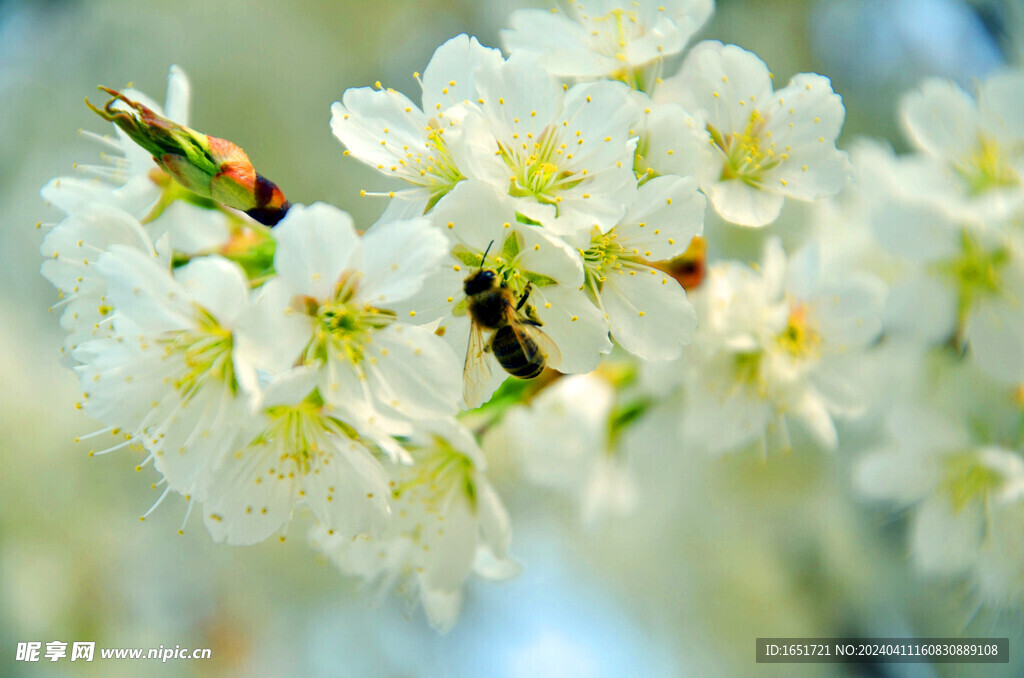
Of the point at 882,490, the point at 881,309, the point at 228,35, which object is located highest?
the point at 228,35

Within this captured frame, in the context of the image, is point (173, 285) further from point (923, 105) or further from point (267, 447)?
point (923, 105)

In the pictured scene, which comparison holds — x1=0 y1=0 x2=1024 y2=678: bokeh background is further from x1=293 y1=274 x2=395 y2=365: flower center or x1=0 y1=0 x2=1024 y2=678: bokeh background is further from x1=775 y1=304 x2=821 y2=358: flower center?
x1=293 y1=274 x2=395 y2=365: flower center

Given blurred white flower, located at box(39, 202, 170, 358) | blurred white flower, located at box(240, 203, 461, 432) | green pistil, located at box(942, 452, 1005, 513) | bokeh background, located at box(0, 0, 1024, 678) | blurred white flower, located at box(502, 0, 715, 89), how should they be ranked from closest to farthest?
blurred white flower, located at box(240, 203, 461, 432), blurred white flower, located at box(39, 202, 170, 358), blurred white flower, located at box(502, 0, 715, 89), green pistil, located at box(942, 452, 1005, 513), bokeh background, located at box(0, 0, 1024, 678)

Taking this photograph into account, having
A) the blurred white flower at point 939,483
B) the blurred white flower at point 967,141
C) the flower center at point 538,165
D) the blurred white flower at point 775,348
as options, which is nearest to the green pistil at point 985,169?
the blurred white flower at point 967,141

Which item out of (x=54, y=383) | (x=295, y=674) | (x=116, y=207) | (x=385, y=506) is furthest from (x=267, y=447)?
(x=54, y=383)

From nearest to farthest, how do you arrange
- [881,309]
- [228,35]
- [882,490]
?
1. [881,309]
2. [882,490]
3. [228,35]

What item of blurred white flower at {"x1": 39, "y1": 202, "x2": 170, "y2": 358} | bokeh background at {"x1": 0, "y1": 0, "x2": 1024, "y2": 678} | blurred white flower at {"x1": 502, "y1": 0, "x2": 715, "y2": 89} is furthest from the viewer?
bokeh background at {"x1": 0, "y1": 0, "x2": 1024, "y2": 678}

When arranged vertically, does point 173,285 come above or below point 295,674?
above

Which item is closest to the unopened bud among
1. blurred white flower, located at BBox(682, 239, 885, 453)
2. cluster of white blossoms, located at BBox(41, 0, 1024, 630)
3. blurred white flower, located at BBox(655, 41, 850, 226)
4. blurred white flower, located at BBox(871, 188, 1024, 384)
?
cluster of white blossoms, located at BBox(41, 0, 1024, 630)

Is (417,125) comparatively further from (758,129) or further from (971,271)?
(971,271)

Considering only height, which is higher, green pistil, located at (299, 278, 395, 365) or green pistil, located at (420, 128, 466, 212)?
green pistil, located at (420, 128, 466, 212)
